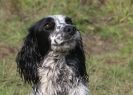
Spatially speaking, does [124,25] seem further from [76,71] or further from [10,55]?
[76,71]

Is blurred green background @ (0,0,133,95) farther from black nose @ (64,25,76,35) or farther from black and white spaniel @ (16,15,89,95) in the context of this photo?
black nose @ (64,25,76,35)

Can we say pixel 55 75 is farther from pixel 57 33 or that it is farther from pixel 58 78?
pixel 57 33

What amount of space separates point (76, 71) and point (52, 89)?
337 mm

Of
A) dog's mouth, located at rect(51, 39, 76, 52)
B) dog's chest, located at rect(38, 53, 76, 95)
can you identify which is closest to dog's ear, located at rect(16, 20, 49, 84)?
dog's chest, located at rect(38, 53, 76, 95)

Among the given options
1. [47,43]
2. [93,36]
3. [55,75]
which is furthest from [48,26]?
[93,36]

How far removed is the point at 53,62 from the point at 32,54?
30 cm

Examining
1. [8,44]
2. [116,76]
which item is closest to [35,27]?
[116,76]

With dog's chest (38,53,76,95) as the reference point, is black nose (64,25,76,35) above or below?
above

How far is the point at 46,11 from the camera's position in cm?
1236

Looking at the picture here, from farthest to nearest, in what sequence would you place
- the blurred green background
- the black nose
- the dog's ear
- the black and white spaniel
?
the blurred green background → the dog's ear → the black and white spaniel → the black nose

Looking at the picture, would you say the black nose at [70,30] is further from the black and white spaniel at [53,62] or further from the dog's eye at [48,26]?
the dog's eye at [48,26]

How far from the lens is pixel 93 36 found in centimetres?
1163

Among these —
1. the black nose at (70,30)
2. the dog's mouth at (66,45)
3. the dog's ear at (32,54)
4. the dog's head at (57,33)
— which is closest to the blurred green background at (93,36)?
the dog's ear at (32,54)

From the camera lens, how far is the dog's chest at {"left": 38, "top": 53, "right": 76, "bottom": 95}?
21.7 feet
